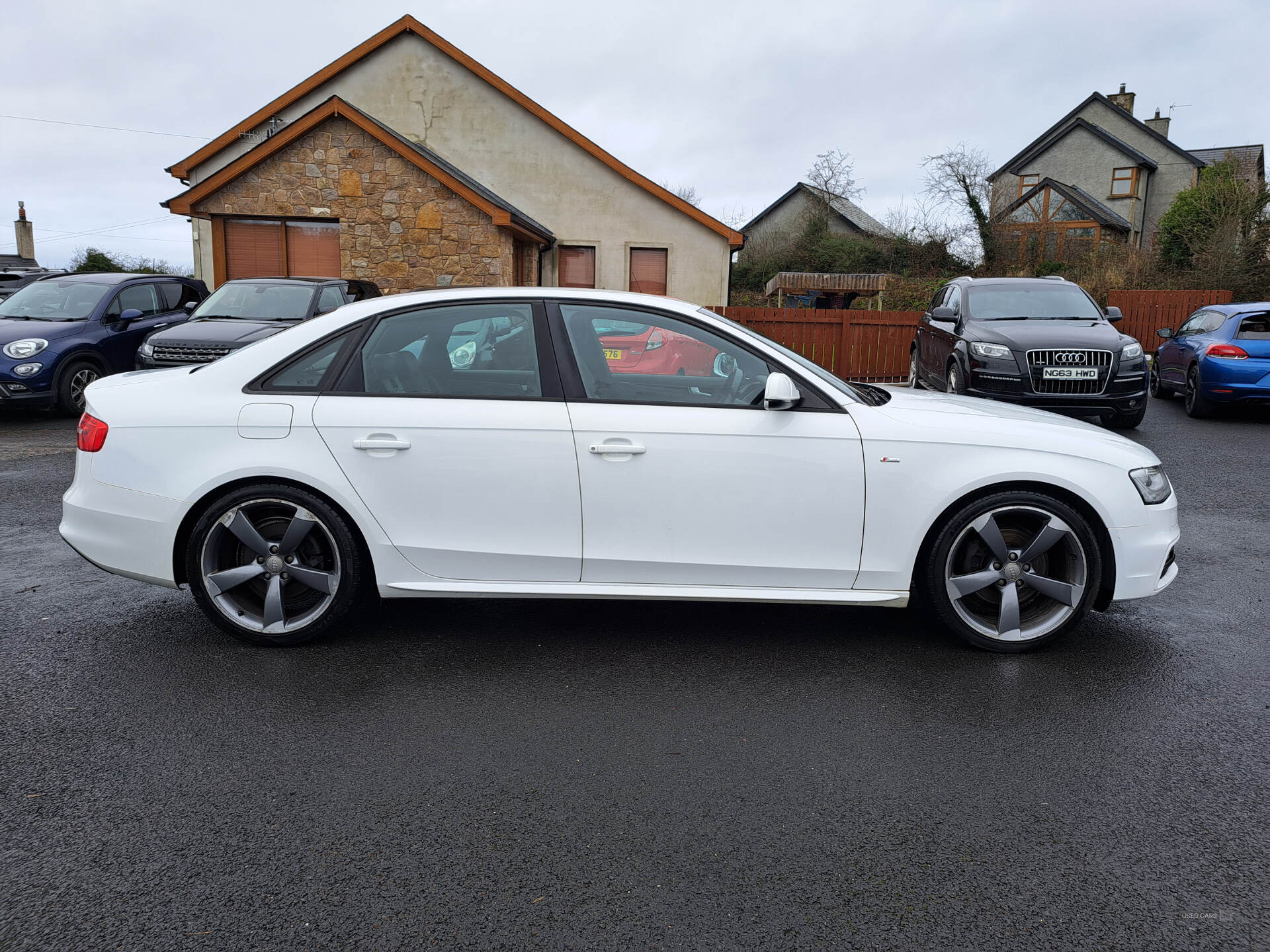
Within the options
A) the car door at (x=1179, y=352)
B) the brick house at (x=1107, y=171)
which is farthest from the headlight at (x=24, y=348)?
the brick house at (x=1107, y=171)

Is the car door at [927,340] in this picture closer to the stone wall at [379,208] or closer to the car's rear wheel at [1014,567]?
the stone wall at [379,208]

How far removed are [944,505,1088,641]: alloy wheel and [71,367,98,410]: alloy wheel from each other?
11.4 meters

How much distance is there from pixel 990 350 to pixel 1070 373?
871 mm

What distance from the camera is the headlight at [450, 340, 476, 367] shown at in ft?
14.2

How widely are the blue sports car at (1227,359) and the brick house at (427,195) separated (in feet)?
33.3

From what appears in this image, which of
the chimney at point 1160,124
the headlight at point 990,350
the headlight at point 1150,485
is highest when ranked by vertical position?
the chimney at point 1160,124

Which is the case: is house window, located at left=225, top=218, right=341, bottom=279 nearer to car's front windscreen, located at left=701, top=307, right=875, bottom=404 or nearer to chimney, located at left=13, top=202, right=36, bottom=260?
car's front windscreen, located at left=701, top=307, right=875, bottom=404

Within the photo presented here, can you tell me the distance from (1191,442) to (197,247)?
Result: 18.2 meters

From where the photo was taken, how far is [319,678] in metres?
4.02

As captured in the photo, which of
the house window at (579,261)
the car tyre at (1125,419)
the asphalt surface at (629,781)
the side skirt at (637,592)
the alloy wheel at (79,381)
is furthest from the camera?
the house window at (579,261)

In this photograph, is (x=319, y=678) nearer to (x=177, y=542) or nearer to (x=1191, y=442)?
(x=177, y=542)

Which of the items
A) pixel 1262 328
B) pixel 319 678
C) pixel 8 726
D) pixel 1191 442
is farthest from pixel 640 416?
pixel 1262 328

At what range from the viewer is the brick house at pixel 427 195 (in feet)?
56.6

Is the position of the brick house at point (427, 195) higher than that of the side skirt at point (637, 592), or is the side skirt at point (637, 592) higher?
the brick house at point (427, 195)
